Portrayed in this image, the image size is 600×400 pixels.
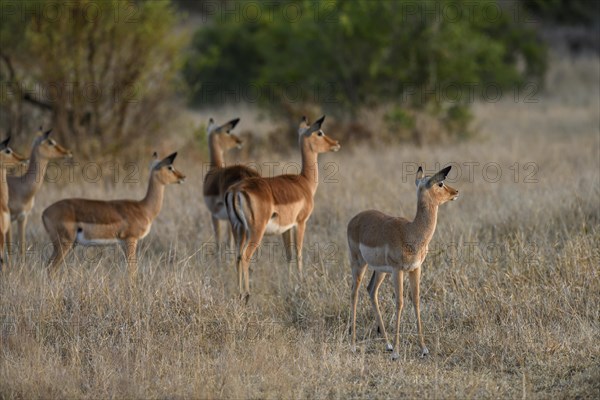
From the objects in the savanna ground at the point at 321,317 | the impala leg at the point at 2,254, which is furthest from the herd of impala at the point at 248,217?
the savanna ground at the point at 321,317

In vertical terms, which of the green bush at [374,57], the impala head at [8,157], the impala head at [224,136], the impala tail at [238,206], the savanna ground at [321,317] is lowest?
the savanna ground at [321,317]

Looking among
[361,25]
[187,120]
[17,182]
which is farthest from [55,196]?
[361,25]

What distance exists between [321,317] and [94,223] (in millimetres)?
2404

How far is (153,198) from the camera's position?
332 inches

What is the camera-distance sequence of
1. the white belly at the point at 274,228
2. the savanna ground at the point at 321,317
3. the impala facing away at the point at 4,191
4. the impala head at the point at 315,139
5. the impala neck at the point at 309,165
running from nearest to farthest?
the savanna ground at the point at 321,317, the white belly at the point at 274,228, the impala facing away at the point at 4,191, the impala neck at the point at 309,165, the impala head at the point at 315,139

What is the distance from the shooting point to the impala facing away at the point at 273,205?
7.48m

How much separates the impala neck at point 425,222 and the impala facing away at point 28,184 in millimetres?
4335

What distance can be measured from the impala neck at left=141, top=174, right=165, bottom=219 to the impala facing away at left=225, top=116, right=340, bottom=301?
81 centimetres

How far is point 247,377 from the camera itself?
17.8 feet

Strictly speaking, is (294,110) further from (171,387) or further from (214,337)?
(171,387)

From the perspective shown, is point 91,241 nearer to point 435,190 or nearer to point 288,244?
point 288,244

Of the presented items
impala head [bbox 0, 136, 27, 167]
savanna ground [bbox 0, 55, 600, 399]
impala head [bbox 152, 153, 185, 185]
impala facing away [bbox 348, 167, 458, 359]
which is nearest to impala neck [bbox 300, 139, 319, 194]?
savanna ground [bbox 0, 55, 600, 399]

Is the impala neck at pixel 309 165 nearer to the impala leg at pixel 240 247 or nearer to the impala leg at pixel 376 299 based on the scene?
the impala leg at pixel 240 247

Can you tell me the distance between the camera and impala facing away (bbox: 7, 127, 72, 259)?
29.3 ft
